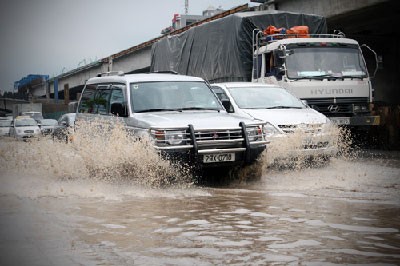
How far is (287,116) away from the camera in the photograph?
10711 millimetres

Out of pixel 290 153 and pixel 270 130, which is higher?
pixel 270 130

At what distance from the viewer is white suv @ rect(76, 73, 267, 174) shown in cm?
826

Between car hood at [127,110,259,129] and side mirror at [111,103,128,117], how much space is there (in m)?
0.26

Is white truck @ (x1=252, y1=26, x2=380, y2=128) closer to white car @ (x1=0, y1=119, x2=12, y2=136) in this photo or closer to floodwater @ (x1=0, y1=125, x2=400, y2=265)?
floodwater @ (x1=0, y1=125, x2=400, y2=265)

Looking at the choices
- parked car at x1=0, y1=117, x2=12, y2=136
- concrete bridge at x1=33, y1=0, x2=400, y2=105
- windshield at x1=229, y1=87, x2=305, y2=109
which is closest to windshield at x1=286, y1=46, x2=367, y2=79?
concrete bridge at x1=33, y1=0, x2=400, y2=105

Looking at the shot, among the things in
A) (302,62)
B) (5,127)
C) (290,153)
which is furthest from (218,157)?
(5,127)

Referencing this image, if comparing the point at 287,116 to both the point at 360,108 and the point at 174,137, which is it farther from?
the point at 360,108

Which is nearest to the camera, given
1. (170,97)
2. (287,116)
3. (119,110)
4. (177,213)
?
(177,213)

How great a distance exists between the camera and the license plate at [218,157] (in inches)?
328

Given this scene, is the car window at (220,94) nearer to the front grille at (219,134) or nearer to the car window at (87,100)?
the car window at (87,100)

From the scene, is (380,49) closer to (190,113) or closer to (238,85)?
(238,85)

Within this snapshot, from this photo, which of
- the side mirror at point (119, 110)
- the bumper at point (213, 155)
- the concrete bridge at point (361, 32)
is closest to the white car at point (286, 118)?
the bumper at point (213, 155)

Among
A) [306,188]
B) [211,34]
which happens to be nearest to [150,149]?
[306,188]

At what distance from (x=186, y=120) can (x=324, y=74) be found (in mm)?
6655
